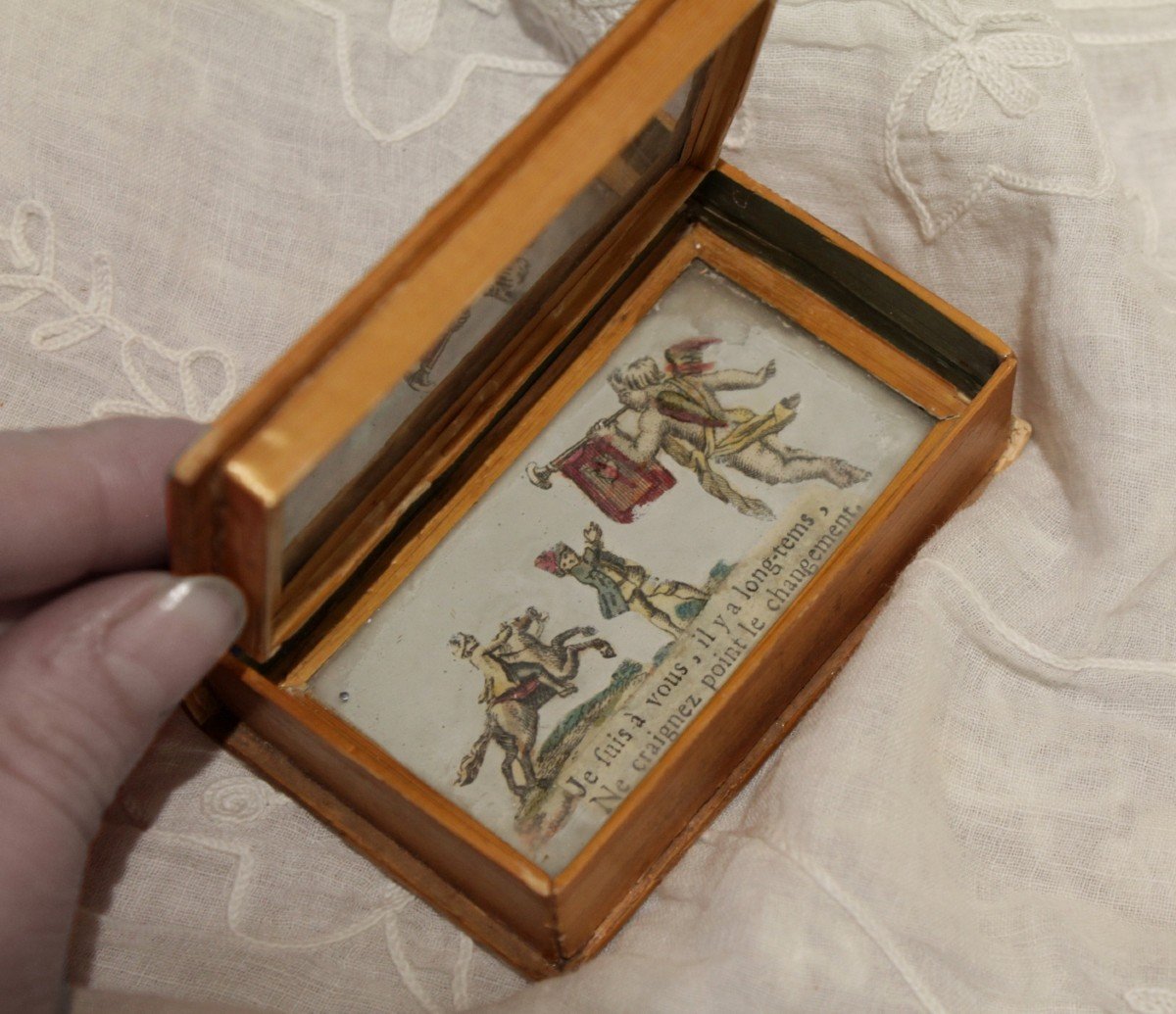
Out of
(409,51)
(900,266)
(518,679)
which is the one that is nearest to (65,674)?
(518,679)

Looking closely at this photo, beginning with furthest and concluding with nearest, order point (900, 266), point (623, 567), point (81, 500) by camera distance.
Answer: point (900, 266) → point (623, 567) → point (81, 500)

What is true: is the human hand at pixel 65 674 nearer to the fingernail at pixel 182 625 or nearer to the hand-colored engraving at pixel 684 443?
the fingernail at pixel 182 625

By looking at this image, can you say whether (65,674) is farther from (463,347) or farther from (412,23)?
(412,23)

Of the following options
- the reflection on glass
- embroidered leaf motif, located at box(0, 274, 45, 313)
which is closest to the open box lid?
the reflection on glass

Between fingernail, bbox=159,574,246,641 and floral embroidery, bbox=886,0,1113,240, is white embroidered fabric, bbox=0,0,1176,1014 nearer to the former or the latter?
floral embroidery, bbox=886,0,1113,240

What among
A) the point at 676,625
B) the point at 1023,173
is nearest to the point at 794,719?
the point at 676,625

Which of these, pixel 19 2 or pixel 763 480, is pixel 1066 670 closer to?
pixel 763 480

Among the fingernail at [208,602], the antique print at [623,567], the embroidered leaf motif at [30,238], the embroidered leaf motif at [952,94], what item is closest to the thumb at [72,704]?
the fingernail at [208,602]
